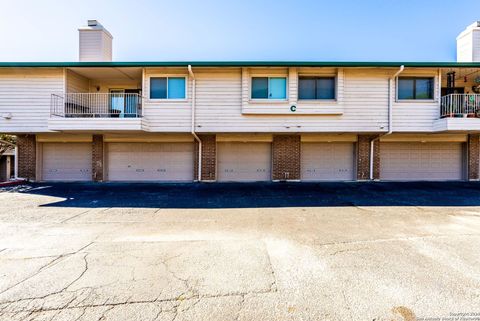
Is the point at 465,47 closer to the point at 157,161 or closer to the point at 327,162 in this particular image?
the point at 327,162

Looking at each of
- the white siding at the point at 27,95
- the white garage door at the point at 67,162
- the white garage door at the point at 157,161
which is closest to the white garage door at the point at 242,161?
the white garage door at the point at 157,161

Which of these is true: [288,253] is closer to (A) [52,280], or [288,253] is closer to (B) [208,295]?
(B) [208,295]

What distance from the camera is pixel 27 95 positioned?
11.3 meters

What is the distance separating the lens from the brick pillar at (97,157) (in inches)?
508

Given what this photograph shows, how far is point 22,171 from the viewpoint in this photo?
12.9 m

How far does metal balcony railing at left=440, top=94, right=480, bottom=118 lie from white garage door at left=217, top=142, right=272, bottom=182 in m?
8.92

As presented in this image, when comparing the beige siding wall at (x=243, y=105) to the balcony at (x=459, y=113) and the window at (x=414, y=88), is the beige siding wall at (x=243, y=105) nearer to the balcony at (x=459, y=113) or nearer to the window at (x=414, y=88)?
the window at (x=414, y=88)

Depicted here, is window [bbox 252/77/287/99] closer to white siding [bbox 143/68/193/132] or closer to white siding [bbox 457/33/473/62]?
white siding [bbox 143/68/193/132]

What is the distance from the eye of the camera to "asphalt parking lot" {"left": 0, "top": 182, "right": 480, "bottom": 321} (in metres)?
2.71

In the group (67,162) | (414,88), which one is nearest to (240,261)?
(414,88)

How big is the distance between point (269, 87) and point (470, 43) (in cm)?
1140

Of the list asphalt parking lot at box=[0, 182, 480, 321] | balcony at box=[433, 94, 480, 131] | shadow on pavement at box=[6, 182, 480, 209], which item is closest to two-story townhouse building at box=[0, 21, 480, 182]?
balcony at box=[433, 94, 480, 131]

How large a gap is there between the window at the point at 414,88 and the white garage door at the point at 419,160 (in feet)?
9.18

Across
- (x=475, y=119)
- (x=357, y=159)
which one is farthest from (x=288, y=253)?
(x=475, y=119)
